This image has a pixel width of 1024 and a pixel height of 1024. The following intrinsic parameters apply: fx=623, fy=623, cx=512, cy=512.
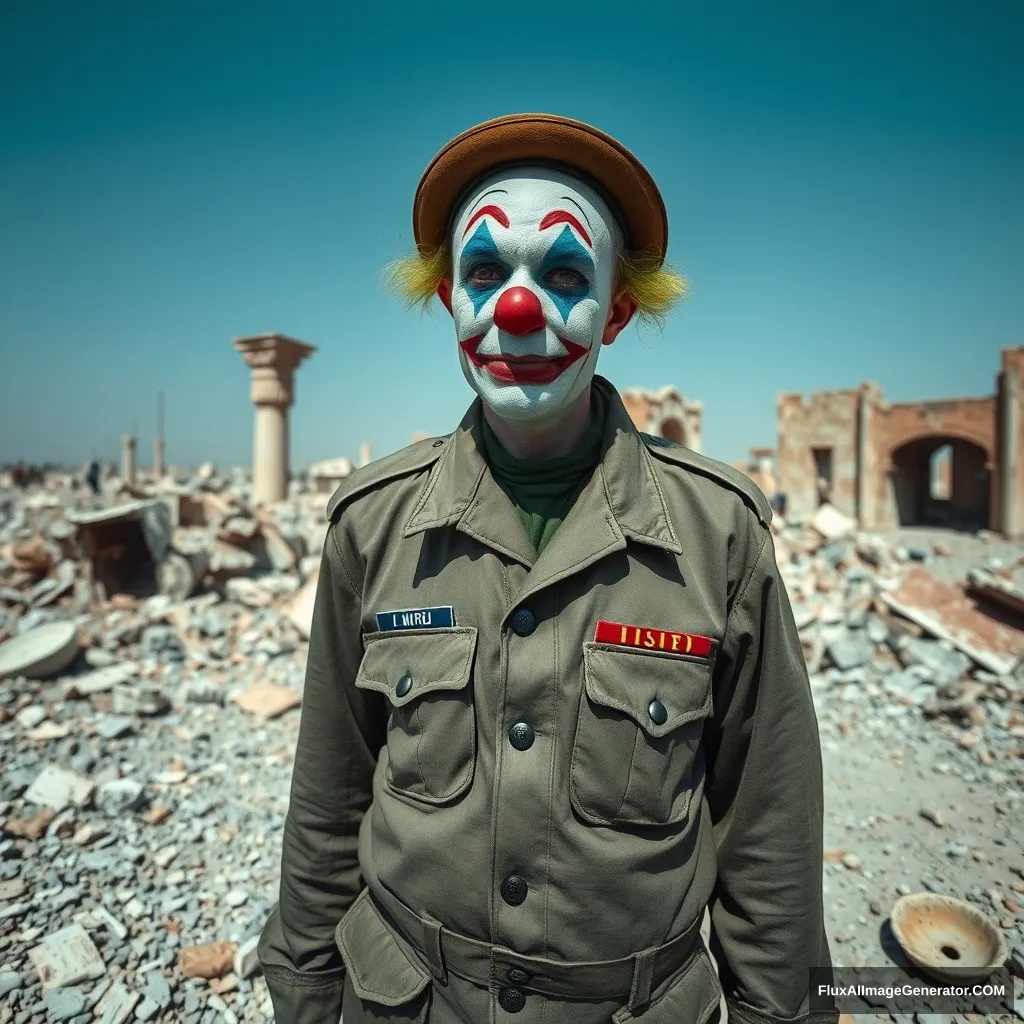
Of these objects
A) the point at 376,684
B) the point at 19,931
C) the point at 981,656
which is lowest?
the point at 19,931

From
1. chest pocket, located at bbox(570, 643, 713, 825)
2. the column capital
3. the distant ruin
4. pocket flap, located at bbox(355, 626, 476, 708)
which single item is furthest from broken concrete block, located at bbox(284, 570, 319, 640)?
the distant ruin

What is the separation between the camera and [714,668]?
4.81 feet

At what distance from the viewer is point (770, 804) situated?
1.46 meters

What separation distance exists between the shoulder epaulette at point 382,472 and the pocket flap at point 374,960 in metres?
1.02

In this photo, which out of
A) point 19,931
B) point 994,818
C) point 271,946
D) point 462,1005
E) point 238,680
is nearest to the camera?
point 462,1005

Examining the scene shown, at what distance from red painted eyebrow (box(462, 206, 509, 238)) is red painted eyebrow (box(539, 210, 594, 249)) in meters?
0.08

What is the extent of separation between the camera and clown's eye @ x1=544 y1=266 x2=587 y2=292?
143 centimetres

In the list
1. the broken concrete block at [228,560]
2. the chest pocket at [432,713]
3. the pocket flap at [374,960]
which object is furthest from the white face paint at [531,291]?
the broken concrete block at [228,560]

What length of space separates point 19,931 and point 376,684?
113 inches

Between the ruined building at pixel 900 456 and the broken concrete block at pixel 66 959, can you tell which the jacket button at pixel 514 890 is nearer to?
the broken concrete block at pixel 66 959

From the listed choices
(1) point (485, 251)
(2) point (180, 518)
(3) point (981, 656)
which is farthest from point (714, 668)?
(2) point (180, 518)

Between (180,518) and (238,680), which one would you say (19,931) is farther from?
(180,518)

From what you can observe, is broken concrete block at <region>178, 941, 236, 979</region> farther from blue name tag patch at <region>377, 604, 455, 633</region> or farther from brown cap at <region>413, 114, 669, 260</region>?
brown cap at <region>413, 114, 669, 260</region>

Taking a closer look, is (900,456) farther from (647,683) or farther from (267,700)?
(647,683)
